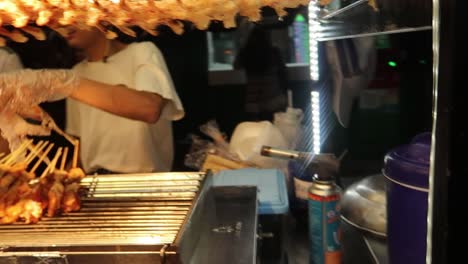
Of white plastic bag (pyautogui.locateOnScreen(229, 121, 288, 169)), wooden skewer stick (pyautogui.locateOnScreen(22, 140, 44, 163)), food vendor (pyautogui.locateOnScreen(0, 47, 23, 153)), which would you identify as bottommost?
white plastic bag (pyautogui.locateOnScreen(229, 121, 288, 169))

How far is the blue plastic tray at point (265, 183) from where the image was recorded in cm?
148

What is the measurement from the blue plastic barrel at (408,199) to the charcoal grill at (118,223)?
461mm

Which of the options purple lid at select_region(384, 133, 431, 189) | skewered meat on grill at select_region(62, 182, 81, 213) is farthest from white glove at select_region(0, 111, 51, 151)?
purple lid at select_region(384, 133, 431, 189)

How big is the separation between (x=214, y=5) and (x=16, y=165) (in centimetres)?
96

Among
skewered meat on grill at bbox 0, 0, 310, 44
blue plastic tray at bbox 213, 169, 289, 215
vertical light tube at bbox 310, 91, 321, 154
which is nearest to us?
skewered meat on grill at bbox 0, 0, 310, 44

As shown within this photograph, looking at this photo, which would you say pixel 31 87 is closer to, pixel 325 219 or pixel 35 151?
pixel 35 151

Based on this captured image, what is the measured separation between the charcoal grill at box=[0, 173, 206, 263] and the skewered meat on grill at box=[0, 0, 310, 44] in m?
0.44

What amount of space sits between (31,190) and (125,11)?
0.76 metres

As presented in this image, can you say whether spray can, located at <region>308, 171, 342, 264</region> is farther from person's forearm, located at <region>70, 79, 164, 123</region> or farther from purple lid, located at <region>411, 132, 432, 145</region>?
person's forearm, located at <region>70, 79, 164, 123</region>

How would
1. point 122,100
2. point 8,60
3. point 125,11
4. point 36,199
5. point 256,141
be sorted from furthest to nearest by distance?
point 256,141
point 8,60
point 122,100
point 36,199
point 125,11

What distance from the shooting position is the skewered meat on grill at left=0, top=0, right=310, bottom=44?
80 centimetres

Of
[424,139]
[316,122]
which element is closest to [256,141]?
[316,122]

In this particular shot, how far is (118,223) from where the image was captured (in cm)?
118

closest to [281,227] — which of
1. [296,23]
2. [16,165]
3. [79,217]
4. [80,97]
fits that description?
[79,217]
